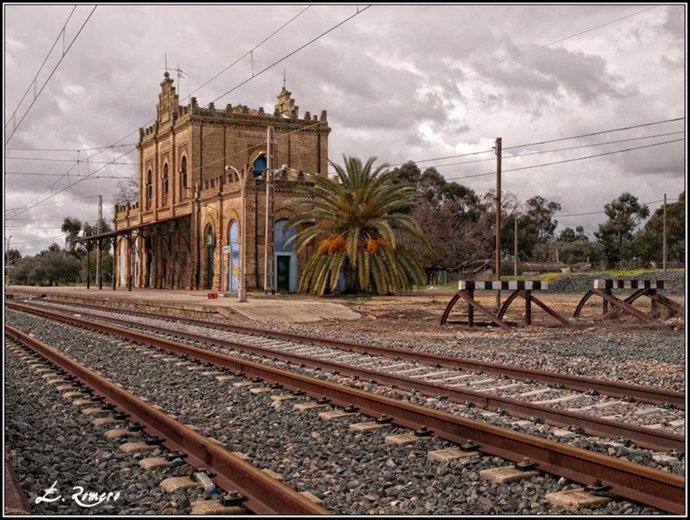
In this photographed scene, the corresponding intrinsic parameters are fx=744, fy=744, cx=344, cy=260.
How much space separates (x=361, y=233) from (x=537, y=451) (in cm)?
A: 3268

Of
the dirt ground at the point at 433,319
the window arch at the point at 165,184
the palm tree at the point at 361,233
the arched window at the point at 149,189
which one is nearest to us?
the dirt ground at the point at 433,319

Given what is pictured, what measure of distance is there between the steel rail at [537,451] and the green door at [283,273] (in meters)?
35.7

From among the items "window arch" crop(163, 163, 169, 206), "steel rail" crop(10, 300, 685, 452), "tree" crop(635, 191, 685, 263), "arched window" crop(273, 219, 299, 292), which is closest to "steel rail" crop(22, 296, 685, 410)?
"steel rail" crop(10, 300, 685, 452)

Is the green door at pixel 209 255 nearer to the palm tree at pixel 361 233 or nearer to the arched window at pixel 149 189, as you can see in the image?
the palm tree at pixel 361 233

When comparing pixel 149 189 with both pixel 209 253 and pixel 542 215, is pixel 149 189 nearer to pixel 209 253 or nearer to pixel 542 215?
pixel 209 253

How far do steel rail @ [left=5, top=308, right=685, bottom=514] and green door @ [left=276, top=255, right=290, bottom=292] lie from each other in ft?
117

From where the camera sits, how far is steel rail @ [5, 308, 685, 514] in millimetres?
4852

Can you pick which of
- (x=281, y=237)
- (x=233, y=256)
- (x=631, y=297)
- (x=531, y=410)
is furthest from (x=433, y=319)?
(x=233, y=256)

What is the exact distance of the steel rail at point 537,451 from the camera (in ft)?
15.9

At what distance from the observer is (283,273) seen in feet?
148

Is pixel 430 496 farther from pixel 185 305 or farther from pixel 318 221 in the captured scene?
pixel 318 221

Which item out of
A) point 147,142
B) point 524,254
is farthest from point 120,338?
point 524,254

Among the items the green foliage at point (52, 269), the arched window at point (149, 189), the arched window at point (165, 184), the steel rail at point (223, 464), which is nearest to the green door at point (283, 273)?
the arched window at point (165, 184)

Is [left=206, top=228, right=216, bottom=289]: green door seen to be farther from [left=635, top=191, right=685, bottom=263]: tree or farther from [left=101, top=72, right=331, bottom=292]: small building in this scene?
[left=635, top=191, right=685, bottom=263]: tree
